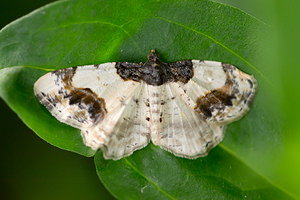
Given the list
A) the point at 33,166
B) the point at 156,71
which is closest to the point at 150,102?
the point at 156,71

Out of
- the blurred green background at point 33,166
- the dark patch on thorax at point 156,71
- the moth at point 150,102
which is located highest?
the dark patch on thorax at point 156,71

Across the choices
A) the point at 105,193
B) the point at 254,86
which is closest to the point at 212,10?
the point at 254,86

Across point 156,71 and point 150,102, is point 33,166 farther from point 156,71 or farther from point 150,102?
point 156,71

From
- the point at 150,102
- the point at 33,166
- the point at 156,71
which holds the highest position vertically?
the point at 156,71

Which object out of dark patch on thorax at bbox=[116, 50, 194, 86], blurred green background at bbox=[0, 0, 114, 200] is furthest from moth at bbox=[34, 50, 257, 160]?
blurred green background at bbox=[0, 0, 114, 200]

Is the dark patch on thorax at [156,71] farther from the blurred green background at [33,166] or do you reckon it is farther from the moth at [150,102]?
the blurred green background at [33,166]

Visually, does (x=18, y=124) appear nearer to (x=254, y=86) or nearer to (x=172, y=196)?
(x=172, y=196)

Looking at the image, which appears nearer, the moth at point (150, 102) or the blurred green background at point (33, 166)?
the moth at point (150, 102)

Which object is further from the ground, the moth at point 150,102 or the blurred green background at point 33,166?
the moth at point 150,102

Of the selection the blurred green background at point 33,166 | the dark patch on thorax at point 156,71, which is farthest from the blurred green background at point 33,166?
the dark patch on thorax at point 156,71
